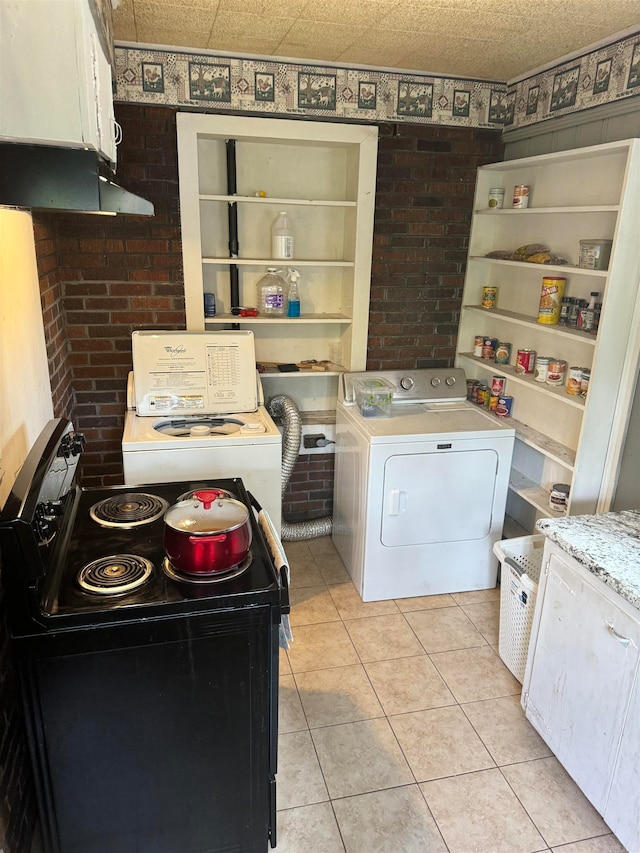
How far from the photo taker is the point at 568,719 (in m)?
1.82

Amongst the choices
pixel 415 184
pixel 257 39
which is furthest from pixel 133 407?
pixel 415 184

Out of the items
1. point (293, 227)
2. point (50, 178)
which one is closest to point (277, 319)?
point (293, 227)

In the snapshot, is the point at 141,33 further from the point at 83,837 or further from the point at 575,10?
the point at 83,837

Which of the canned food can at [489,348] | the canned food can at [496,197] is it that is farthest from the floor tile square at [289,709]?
the canned food can at [496,197]

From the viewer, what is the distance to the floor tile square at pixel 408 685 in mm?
2186

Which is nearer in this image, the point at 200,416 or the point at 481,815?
the point at 481,815

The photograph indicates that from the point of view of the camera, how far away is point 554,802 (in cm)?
181

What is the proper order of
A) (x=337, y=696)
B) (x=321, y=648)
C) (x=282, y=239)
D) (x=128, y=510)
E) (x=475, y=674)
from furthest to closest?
1. (x=282, y=239)
2. (x=321, y=648)
3. (x=475, y=674)
4. (x=337, y=696)
5. (x=128, y=510)

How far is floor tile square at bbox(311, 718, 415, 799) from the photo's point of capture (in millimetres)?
1863

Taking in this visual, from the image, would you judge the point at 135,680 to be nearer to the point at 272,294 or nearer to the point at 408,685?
the point at 408,685

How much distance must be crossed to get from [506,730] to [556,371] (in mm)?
1470

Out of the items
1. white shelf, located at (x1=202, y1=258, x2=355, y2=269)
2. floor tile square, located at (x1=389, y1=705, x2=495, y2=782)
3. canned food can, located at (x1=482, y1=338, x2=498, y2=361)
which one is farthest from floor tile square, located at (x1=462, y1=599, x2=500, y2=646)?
white shelf, located at (x1=202, y1=258, x2=355, y2=269)

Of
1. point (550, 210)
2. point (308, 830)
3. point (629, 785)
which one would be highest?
point (550, 210)

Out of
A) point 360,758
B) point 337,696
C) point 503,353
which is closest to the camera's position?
point 360,758
